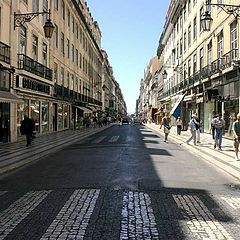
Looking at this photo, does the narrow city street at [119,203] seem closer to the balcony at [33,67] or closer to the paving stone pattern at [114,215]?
the paving stone pattern at [114,215]

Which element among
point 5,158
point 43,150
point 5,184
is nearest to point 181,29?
point 43,150

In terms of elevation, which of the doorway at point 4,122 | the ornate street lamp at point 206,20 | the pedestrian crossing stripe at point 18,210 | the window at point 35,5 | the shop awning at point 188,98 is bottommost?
the pedestrian crossing stripe at point 18,210

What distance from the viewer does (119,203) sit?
276 inches

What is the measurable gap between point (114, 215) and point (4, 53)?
55.8ft

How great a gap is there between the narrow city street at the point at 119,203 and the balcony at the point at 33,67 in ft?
44.4

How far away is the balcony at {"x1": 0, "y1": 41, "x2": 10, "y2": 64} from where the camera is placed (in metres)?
20.8

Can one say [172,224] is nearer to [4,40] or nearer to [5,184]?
[5,184]

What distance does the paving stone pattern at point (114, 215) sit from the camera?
17.1 ft

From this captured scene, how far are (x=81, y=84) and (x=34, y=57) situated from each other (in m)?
25.1

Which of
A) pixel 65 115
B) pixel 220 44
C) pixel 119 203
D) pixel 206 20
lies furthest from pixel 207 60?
pixel 119 203

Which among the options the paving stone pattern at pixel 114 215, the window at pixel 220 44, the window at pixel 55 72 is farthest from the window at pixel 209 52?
the paving stone pattern at pixel 114 215

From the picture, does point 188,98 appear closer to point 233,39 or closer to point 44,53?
point 44,53

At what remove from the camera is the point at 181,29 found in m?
46.5

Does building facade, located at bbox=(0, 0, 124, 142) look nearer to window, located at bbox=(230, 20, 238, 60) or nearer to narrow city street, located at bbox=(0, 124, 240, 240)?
narrow city street, located at bbox=(0, 124, 240, 240)
